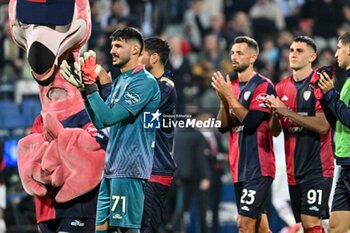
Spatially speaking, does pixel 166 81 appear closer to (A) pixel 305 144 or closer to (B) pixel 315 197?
(A) pixel 305 144

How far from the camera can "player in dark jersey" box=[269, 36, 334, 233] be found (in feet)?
35.4

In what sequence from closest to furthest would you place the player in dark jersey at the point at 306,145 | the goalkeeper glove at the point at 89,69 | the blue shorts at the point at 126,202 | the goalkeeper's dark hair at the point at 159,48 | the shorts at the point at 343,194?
the goalkeeper glove at the point at 89,69 < the blue shorts at the point at 126,202 < the shorts at the point at 343,194 < the player in dark jersey at the point at 306,145 < the goalkeeper's dark hair at the point at 159,48

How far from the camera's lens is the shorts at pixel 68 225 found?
1026 centimetres

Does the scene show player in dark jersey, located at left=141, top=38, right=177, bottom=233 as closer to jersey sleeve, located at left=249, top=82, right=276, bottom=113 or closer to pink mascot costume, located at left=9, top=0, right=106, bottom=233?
pink mascot costume, located at left=9, top=0, right=106, bottom=233

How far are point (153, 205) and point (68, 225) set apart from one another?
2.69 ft

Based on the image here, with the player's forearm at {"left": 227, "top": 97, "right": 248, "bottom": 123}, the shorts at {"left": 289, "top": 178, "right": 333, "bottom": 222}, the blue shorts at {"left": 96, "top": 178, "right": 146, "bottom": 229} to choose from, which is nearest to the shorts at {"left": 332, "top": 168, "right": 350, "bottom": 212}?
the shorts at {"left": 289, "top": 178, "right": 333, "bottom": 222}

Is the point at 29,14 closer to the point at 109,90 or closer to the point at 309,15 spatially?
the point at 109,90

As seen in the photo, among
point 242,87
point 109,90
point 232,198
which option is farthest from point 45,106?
point 232,198

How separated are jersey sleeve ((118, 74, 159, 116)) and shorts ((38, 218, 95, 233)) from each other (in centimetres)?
128

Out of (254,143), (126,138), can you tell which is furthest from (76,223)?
(254,143)

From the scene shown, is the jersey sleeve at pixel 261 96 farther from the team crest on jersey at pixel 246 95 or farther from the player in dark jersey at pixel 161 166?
the player in dark jersey at pixel 161 166

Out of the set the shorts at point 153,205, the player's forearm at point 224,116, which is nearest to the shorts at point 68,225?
the shorts at point 153,205

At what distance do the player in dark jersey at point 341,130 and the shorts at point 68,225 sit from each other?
79.4 inches

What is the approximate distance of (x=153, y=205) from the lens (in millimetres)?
10641
